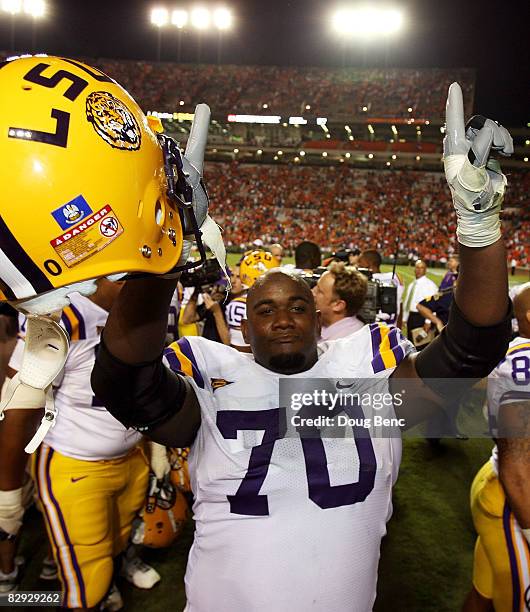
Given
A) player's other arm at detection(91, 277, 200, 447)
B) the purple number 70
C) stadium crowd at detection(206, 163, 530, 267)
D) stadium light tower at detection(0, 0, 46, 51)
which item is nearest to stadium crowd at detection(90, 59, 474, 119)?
stadium crowd at detection(206, 163, 530, 267)

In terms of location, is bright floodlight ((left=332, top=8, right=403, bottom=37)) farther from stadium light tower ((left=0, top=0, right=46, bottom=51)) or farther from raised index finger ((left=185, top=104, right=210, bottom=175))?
raised index finger ((left=185, top=104, right=210, bottom=175))

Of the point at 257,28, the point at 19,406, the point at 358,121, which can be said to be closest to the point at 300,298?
the point at 19,406

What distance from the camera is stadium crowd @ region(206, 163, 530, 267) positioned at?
26453 mm

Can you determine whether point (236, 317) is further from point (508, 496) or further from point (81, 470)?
point (508, 496)

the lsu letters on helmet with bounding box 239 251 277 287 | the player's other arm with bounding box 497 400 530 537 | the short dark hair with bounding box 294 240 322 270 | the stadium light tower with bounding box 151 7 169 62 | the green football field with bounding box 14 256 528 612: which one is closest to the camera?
the player's other arm with bounding box 497 400 530 537

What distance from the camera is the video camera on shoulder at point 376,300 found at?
156 inches

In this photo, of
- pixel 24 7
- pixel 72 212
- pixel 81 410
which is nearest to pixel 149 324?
pixel 72 212

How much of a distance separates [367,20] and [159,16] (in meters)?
10.7

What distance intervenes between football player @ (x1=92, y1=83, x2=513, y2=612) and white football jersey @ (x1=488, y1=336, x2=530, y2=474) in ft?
2.24

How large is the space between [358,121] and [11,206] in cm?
3073

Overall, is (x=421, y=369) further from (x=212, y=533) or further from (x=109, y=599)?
(x=109, y=599)

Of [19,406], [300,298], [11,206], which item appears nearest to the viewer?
[11,206]

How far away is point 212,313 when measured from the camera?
187 inches

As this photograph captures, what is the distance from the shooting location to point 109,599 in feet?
9.13
